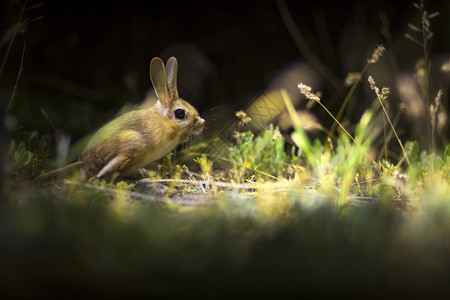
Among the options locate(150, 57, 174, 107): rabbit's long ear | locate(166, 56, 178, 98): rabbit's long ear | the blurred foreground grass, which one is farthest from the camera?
locate(166, 56, 178, 98): rabbit's long ear

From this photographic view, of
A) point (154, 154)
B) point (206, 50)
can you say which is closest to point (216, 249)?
point (154, 154)

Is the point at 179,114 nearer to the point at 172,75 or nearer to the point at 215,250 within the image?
the point at 172,75

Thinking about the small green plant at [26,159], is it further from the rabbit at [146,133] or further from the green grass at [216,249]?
the green grass at [216,249]

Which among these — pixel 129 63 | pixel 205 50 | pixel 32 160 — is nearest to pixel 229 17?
pixel 205 50

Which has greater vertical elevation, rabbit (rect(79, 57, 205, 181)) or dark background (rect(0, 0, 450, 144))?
dark background (rect(0, 0, 450, 144))

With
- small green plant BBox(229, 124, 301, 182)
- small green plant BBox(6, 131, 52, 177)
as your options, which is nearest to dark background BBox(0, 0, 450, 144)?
small green plant BBox(229, 124, 301, 182)

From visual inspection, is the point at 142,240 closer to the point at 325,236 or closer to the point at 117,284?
the point at 117,284

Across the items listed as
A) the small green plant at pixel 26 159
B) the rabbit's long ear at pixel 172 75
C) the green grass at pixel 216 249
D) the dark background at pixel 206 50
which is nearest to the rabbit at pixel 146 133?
the rabbit's long ear at pixel 172 75

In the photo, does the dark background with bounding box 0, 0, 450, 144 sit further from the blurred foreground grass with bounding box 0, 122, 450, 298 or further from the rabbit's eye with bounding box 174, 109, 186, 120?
the blurred foreground grass with bounding box 0, 122, 450, 298
